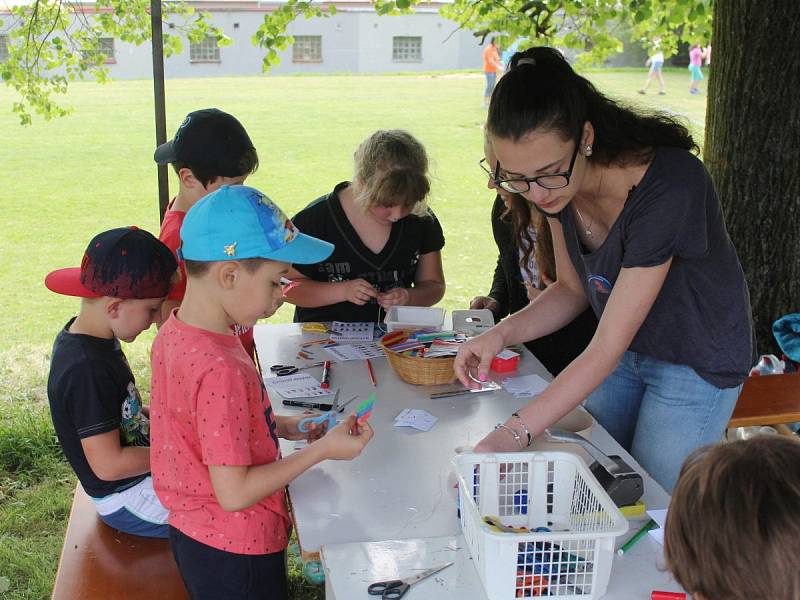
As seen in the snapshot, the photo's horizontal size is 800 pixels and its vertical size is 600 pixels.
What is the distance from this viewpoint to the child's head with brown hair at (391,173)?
9.18 ft

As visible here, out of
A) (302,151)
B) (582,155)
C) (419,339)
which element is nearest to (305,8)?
(419,339)

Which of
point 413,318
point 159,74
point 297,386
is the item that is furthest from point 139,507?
point 159,74

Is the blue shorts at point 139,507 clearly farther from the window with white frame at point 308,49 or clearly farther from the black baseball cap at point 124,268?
the window with white frame at point 308,49

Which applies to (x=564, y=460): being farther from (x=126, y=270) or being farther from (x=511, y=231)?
(x=511, y=231)

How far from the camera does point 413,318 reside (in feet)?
9.09

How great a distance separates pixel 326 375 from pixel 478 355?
545 millimetres

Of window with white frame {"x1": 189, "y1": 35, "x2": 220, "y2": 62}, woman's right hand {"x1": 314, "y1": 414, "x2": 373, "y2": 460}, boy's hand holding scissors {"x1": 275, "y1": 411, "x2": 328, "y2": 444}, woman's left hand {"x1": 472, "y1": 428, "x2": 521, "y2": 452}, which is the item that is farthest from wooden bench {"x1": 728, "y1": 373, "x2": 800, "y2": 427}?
window with white frame {"x1": 189, "y1": 35, "x2": 220, "y2": 62}

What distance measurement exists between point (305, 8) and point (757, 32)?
2.56m

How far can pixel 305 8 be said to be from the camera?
475 cm

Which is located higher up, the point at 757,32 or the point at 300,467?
the point at 757,32

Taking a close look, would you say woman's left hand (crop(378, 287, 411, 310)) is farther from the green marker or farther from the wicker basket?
the green marker

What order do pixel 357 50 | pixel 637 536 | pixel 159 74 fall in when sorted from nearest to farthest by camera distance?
pixel 637 536
pixel 159 74
pixel 357 50

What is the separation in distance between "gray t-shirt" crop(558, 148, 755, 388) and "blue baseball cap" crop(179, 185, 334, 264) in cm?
76

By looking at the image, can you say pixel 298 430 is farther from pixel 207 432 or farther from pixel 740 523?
pixel 740 523
